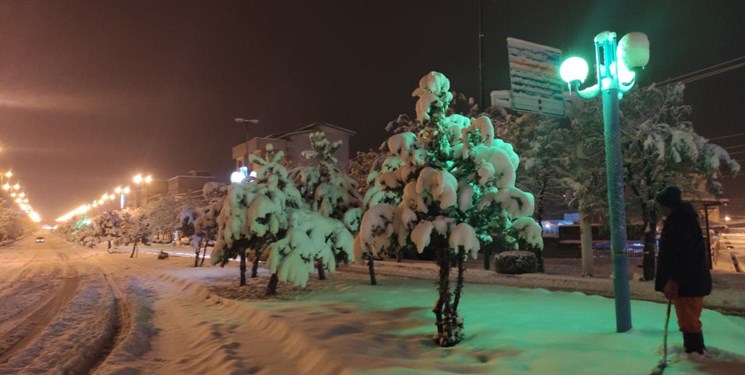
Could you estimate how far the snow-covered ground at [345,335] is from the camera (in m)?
5.89

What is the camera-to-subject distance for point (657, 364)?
17.2 ft

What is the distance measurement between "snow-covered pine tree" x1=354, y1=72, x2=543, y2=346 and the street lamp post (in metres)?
1.09

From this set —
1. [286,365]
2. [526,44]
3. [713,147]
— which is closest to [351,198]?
[526,44]

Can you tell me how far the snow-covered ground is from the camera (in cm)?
589

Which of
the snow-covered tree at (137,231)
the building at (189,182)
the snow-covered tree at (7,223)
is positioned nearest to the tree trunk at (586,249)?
the snow-covered tree at (137,231)

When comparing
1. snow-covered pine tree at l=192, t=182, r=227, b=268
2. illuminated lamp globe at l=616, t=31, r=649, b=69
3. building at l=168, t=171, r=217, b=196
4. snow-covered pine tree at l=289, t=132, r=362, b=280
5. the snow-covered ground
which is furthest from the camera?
building at l=168, t=171, r=217, b=196

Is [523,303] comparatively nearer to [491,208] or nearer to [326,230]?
[491,208]

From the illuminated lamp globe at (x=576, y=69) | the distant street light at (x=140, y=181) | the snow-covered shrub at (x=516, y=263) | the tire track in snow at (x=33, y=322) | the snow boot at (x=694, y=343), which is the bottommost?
the tire track in snow at (x=33, y=322)

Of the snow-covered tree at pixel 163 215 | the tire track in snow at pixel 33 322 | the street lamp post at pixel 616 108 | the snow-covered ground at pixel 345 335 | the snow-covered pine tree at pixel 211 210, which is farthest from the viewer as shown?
the snow-covered tree at pixel 163 215

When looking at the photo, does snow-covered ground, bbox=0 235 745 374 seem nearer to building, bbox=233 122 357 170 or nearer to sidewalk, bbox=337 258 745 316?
sidewalk, bbox=337 258 745 316

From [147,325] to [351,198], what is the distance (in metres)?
6.57

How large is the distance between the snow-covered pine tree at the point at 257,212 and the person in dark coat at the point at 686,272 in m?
8.74

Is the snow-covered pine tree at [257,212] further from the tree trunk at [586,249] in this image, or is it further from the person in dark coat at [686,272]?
the tree trunk at [586,249]

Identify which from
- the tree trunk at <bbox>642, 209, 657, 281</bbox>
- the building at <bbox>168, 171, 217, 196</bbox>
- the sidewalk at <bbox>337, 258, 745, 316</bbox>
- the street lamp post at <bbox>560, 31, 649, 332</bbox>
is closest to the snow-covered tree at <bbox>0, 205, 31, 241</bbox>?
the building at <bbox>168, 171, 217, 196</bbox>
